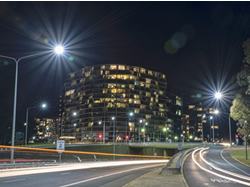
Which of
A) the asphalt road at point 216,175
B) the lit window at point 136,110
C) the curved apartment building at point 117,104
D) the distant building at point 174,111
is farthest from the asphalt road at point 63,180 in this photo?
the distant building at point 174,111

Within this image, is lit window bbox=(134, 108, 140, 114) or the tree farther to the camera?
lit window bbox=(134, 108, 140, 114)

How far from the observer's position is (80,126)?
152m

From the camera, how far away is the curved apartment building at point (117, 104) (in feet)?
469

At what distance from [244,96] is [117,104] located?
111844mm

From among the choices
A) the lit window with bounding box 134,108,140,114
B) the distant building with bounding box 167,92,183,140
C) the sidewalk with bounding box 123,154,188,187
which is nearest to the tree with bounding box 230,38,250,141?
the sidewalk with bounding box 123,154,188,187

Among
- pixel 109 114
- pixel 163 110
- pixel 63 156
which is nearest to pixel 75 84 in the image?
pixel 109 114

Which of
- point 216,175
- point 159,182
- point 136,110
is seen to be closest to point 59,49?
point 159,182

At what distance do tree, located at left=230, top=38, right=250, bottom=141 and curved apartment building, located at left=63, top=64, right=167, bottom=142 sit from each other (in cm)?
10291

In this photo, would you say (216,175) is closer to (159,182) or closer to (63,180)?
(159,182)

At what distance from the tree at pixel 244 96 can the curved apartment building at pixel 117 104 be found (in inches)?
4052

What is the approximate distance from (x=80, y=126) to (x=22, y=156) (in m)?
88.7

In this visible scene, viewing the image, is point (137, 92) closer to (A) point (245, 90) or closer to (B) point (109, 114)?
(B) point (109, 114)

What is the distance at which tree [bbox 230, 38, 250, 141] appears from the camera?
108 ft

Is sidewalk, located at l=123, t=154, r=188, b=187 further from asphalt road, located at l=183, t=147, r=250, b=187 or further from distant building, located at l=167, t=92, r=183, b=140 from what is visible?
distant building, located at l=167, t=92, r=183, b=140
